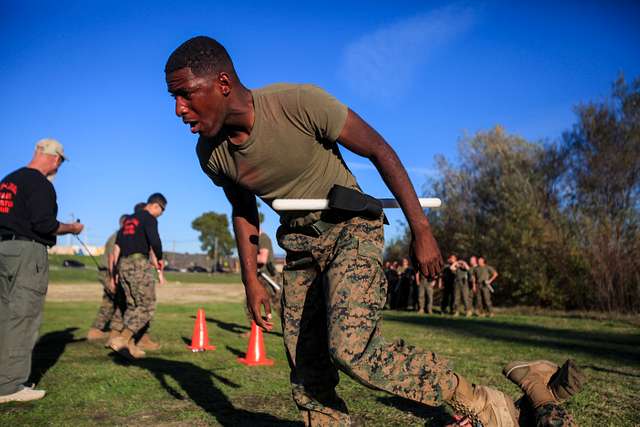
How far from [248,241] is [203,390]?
2519mm

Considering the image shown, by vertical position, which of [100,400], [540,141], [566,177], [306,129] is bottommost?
[100,400]

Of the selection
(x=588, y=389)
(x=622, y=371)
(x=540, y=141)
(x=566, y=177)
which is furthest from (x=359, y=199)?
(x=540, y=141)

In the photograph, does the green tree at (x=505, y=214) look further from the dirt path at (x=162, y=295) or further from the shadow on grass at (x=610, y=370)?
the shadow on grass at (x=610, y=370)

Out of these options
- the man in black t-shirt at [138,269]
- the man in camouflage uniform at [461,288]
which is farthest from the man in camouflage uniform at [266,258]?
the man in camouflage uniform at [461,288]

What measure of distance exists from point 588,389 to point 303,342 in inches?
140

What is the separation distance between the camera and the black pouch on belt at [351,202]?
9.38ft

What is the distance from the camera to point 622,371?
662 centimetres

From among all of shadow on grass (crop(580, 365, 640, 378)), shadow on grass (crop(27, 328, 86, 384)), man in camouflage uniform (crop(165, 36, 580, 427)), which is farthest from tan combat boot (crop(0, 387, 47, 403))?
shadow on grass (crop(580, 365, 640, 378))

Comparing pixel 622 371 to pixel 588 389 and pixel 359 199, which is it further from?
pixel 359 199

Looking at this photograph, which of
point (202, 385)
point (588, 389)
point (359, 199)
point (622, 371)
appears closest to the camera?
point (359, 199)

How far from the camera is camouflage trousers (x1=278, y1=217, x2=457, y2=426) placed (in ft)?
8.52

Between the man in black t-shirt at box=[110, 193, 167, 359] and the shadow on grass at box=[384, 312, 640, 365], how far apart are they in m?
6.21

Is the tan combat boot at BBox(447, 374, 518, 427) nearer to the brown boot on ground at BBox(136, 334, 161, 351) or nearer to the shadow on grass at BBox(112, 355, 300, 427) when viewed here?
the shadow on grass at BBox(112, 355, 300, 427)

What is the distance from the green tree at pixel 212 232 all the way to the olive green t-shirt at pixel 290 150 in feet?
268
